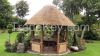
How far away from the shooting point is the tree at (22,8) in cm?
6088

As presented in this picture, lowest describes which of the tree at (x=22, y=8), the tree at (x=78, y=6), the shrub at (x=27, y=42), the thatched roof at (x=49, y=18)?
the shrub at (x=27, y=42)

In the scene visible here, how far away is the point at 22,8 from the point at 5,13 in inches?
281

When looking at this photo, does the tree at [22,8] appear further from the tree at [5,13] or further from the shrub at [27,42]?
the shrub at [27,42]

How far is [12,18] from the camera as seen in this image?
185 ft

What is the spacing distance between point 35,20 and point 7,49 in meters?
4.49

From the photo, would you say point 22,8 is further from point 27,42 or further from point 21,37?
point 27,42

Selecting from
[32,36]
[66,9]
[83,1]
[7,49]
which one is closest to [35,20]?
[32,36]

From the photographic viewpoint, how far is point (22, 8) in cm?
6097

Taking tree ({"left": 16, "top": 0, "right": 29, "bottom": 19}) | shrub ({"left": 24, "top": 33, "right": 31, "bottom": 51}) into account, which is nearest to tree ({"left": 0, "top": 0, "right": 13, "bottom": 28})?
tree ({"left": 16, "top": 0, "right": 29, "bottom": 19})

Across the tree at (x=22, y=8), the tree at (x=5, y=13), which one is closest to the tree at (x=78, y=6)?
the tree at (x=5, y=13)

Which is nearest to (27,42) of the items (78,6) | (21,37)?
(21,37)

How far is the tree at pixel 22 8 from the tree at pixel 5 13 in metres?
4.90

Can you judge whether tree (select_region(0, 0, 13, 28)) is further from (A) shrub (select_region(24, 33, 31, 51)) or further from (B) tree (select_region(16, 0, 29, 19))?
(A) shrub (select_region(24, 33, 31, 51))

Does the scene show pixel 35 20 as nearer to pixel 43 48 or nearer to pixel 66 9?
pixel 43 48
